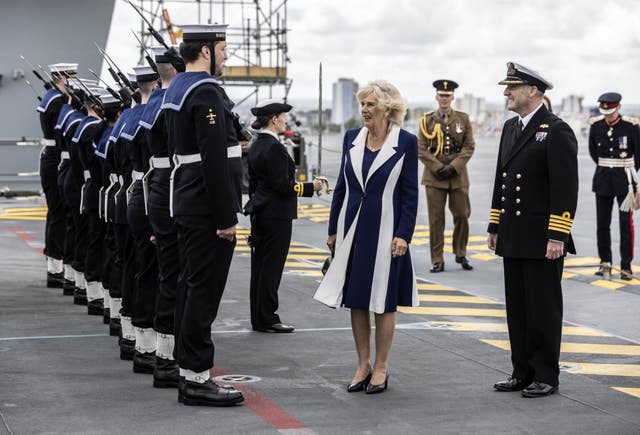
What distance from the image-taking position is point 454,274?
1155 cm

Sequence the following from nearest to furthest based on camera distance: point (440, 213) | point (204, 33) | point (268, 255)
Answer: point (204, 33) → point (268, 255) → point (440, 213)

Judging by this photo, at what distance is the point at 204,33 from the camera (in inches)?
228

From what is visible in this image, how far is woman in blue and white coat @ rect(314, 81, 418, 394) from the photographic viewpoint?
20.5 ft

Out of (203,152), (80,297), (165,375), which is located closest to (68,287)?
(80,297)

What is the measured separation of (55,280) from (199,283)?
486 centimetres

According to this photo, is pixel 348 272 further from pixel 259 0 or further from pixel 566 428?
pixel 259 0

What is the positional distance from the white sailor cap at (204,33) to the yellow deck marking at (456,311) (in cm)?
395

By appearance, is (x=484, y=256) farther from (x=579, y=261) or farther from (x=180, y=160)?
(x=180, y=160)

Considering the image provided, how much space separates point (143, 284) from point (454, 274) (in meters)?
5.38

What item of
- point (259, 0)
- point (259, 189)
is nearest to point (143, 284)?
point (259, 189)

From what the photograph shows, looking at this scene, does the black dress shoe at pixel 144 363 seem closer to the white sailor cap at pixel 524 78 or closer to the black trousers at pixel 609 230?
the white sailor cap at pixel 524 78

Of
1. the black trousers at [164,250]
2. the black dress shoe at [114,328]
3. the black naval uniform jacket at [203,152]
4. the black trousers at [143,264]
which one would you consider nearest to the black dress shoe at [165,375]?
the black trousers at [164,250]

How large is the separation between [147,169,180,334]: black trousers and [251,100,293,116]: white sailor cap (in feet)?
6.21

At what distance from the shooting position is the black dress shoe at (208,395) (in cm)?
582
